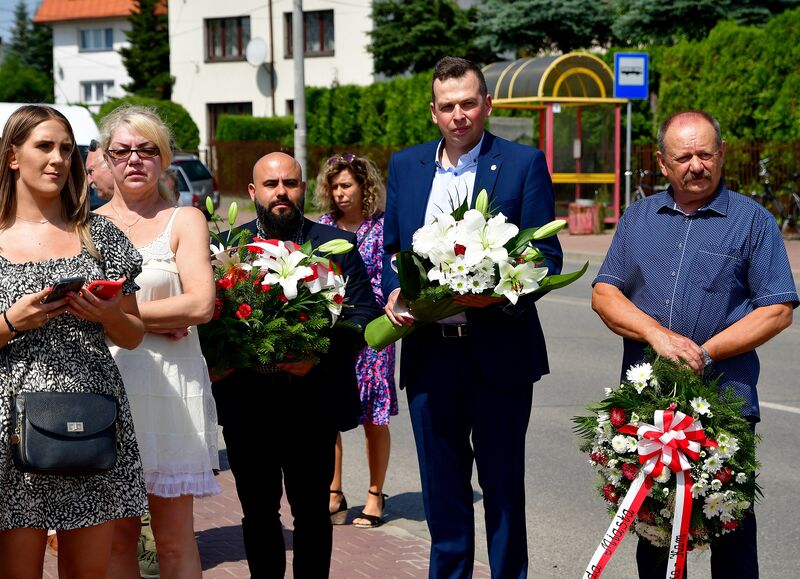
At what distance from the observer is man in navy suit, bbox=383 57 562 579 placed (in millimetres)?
4484

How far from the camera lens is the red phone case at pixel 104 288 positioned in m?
3.59

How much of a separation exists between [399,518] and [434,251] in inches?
115

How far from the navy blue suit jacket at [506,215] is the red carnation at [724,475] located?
0.84m

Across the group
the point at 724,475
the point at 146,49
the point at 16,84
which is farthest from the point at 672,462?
the point at 16,84

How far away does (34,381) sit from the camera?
3.64m

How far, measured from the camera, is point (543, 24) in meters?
40.4

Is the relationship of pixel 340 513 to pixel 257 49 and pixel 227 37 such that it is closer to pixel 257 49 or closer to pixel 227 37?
pixel 257 49

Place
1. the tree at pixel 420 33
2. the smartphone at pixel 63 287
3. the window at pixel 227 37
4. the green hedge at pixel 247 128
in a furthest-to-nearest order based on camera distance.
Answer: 1. the window at pixel 227 37
2. the green hedge at pixel 247 128
3. the tree at pixel 420 33
4. the smartphone at pixel 63 287

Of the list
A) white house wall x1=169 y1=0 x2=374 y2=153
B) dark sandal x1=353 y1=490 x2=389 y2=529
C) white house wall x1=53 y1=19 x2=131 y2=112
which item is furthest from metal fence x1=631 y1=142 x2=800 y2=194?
white house wall x1=53 y1=19 x2=131 y2=112

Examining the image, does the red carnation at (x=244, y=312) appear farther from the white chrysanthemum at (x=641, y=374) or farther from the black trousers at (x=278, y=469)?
the white chrysanthemum at (x=641, y=374)

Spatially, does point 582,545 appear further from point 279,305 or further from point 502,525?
point 279,305

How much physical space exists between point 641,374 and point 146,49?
2358 inches

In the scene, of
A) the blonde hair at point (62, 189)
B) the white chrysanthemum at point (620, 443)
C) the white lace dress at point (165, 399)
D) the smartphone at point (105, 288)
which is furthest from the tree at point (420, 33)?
the smartphone at point (105, 288)

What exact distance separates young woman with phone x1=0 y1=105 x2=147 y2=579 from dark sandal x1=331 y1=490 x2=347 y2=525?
2741 mm
